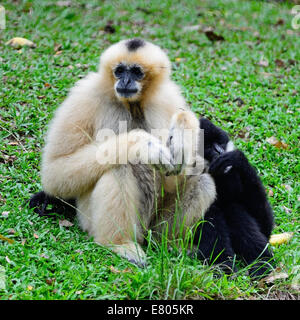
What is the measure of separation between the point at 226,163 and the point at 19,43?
4.92 m

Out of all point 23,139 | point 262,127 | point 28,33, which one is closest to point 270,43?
point 262,127

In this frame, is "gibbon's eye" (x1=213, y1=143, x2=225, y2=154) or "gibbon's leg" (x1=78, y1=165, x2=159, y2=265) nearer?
"gibbon's leg" (x1=78, y1=165, x2=159, y2=265)

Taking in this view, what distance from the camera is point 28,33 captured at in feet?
28.5

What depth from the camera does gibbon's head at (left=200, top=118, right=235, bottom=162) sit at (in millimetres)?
4895

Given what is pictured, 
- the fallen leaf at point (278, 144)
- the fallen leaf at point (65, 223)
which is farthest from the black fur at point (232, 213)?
the fallen leaf at point (278, 144)

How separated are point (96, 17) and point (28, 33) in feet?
4.76

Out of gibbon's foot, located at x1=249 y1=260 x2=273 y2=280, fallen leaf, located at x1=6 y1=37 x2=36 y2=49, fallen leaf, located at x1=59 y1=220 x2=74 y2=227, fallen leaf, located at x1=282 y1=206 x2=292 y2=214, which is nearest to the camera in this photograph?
gibbon's foot, located at x1=249 y1=260 x2=273 y2=280

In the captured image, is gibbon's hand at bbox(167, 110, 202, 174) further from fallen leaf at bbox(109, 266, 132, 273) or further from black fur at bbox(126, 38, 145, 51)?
fallen leaf at bbox(109, 266, 132, 273)

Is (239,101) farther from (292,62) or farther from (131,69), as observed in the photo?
(131,69)

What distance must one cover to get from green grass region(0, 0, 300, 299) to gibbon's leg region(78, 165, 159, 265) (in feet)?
0.47

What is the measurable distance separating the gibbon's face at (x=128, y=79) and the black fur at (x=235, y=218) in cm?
97

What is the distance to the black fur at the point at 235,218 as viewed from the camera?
441 cm

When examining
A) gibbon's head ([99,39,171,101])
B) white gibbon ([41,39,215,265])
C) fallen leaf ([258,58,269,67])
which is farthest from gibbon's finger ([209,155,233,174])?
fallen leaf ([258,58,269,67])

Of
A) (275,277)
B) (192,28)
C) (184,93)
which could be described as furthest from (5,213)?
(192,28)
